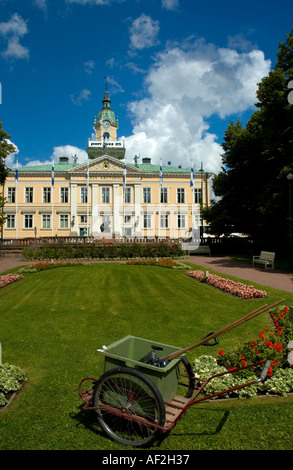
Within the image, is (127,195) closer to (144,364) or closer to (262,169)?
(262,169)

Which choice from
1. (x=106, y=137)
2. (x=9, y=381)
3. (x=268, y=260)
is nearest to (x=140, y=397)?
(x=9, y=381)

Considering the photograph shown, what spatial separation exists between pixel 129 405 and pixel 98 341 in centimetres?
337

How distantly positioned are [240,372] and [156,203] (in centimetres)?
4538

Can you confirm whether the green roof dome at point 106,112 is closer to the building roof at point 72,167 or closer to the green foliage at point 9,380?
the building roof at point 72,167

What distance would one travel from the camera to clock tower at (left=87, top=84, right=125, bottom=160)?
54.8 metres

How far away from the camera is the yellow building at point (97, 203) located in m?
47.8

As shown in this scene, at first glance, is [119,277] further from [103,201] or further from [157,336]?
[103,201]

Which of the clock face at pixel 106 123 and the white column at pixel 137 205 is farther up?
the clock face at pixel 106 123

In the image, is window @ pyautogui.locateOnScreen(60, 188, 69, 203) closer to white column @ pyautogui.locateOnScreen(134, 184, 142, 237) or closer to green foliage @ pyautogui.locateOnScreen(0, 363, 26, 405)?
white column @ pyautogui.locateOnScreen(134, 184, 142, 237)

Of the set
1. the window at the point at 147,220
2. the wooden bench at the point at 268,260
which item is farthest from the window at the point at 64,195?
the wooden bench at the point at 268,260

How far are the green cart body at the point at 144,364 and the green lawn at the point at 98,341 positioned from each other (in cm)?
58

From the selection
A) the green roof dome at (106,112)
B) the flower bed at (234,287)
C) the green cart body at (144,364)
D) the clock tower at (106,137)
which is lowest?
the flower bed at (234,287)

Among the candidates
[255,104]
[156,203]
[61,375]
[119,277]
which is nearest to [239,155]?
[255,104]

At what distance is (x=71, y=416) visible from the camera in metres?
4.22
